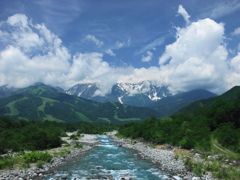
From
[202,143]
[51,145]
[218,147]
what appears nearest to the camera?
[218,147]

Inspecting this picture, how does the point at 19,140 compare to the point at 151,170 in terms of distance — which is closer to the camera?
the point at 151,170

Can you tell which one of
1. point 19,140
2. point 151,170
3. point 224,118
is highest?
point 224,118

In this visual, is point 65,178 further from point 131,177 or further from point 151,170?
point 151,170

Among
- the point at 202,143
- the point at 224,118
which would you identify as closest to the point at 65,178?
the point at 202,143

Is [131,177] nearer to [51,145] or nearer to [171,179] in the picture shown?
[171,179]

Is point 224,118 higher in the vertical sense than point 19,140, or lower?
higher

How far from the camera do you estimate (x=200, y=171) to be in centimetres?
3130

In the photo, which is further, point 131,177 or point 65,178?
point 131,177

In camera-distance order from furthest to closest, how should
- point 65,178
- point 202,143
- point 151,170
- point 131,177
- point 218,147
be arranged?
1. point 202,143
2. point 218,147
3. point 151,170
4. point 131,177
5. point 65,178

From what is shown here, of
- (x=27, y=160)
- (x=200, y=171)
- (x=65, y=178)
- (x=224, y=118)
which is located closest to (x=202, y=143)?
(x=224, y=118)

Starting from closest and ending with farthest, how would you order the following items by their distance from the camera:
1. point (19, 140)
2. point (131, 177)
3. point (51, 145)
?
1. point (131, 177)
2. point (19, 140)
3. point (51, 145)

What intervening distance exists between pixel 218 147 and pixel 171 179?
25.8m

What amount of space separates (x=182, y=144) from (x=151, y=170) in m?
26.0

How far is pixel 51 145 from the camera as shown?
60719 millimetres
